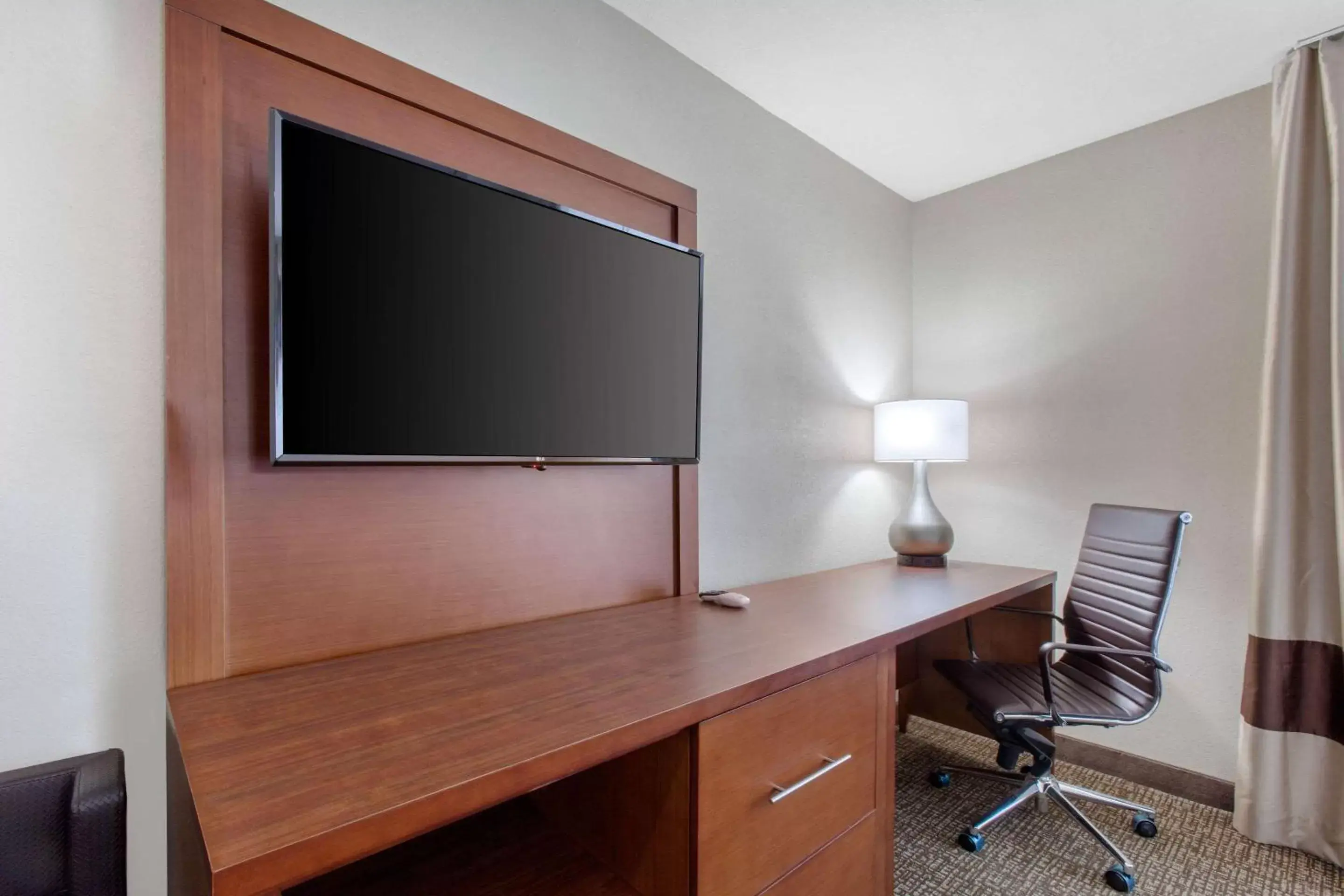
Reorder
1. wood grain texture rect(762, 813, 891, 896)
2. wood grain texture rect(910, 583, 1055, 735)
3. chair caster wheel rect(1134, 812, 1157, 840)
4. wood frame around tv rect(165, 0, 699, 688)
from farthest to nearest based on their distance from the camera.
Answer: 1. wood grain texture rect(910, 583, 1055, 735)
2. chair caster wheel rect(1134, 812, 1157, 840)
3. wood grain texture rect(762, 813, 891, 896)
4. wood frame around tv rect(165, 0, 699, 688)

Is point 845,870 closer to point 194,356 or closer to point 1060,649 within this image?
point 1060,649

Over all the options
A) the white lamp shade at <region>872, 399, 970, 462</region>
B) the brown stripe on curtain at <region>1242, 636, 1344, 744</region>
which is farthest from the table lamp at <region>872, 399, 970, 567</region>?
the brown stripe on curtain at <region>1242, 636, 1344, 744</region>

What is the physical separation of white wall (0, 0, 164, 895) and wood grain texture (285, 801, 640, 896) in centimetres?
34

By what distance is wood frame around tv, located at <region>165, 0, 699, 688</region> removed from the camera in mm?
1062

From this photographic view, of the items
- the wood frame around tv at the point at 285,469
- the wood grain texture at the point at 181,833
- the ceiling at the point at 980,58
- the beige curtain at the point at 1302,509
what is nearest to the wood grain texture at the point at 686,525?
the wood frame around tv at the point at 285,469

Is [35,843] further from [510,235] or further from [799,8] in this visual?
[799,8]

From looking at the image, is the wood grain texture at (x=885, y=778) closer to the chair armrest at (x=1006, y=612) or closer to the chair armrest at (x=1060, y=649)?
the chair armrest at (x=1060, y=649)

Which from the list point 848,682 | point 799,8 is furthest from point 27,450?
point 799,8

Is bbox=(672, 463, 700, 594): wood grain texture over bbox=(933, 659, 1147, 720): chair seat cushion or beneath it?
over

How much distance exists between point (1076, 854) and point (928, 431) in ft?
4.71

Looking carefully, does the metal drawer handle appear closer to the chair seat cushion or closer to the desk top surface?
the desk top surface

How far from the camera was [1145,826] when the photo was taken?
78.1 inches

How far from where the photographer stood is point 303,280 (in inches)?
43.3

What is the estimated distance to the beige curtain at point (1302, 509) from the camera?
6.19ft
